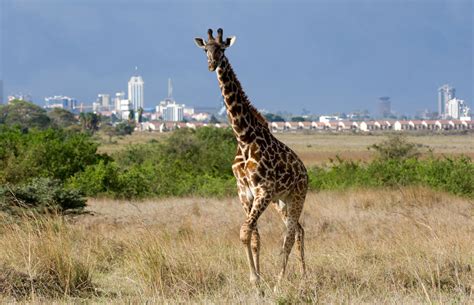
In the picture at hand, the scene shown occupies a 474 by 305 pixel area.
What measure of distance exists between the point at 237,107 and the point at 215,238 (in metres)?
3.67

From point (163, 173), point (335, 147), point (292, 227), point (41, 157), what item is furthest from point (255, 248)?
point (335, 147)

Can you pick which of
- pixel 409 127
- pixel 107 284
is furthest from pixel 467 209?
pixel 409 127

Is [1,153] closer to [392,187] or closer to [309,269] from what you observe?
[392,187]

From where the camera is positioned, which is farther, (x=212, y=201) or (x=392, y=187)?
(x=392, y=187)

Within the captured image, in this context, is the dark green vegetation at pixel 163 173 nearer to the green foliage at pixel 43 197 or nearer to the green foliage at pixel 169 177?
the green foliage at pixel 169 177

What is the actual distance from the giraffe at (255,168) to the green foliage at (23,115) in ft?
299

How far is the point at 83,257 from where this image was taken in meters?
9.60

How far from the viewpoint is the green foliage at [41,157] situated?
22.5 meters

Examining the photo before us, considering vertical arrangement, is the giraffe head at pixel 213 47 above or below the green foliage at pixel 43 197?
above

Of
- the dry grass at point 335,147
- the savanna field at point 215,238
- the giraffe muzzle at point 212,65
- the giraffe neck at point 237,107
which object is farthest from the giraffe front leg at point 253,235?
the dry grass at point 335,147

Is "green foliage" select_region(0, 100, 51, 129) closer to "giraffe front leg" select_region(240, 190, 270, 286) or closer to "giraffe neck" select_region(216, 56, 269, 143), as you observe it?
"giraffe neck" select_region(216, 56, 269, 143)

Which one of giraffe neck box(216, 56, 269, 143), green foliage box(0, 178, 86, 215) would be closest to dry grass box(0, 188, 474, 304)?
giraffe neck box(216, 56, 269, 143)

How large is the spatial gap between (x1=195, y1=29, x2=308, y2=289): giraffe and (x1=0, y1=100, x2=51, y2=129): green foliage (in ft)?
299

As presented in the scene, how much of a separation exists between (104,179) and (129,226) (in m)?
8.50
